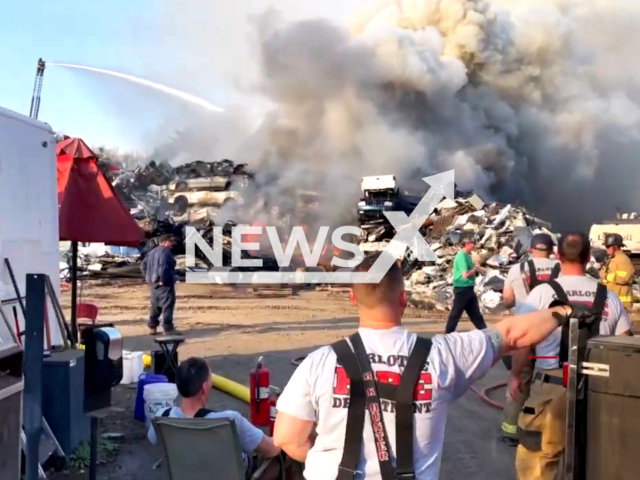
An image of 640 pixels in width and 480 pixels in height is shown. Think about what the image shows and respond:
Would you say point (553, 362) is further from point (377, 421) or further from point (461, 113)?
point (461, 113)

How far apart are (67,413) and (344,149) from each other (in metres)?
25.5

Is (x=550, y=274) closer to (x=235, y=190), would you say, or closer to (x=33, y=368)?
(x=33, y=368)

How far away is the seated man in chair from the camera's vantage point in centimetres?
310

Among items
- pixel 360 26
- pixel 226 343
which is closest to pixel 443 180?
pixel 360 26

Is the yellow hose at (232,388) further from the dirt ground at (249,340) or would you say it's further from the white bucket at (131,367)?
the white bucket at (131,367)

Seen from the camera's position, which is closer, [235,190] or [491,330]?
[491,330]

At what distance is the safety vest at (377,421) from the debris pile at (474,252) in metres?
12.1

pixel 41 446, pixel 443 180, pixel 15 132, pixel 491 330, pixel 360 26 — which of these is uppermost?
pixel 360 26

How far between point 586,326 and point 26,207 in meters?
3.76

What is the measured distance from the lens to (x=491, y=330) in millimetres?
2252

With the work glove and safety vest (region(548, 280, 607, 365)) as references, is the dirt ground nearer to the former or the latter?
safety vest (region(548, 280, 607, 365))

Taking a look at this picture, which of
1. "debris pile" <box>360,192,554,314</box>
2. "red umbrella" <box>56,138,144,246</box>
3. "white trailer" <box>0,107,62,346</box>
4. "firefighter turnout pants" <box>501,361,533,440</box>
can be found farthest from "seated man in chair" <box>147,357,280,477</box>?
"debris pile" <box>360,192,554,314</box>
